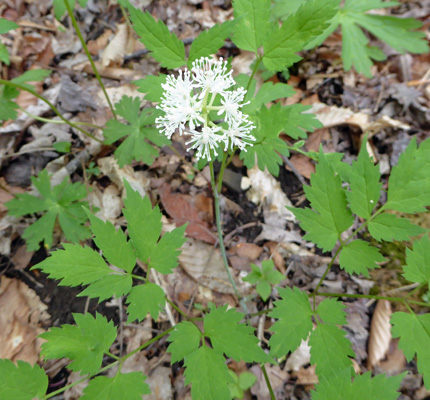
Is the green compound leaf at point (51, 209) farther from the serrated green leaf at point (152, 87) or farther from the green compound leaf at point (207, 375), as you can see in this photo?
the green compound leaf at point (207, 375)

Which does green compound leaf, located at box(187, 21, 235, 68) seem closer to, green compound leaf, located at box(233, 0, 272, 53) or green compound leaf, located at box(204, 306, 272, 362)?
green compound leaf, located at box(233, 0, 272, 53)

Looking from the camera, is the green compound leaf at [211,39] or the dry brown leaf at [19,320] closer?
the green compound leaf at [211,39]

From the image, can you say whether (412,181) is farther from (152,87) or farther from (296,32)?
(152,87)

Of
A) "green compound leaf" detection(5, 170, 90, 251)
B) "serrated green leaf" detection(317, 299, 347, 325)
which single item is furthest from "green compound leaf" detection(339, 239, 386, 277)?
"green compound leaf" detection(5, 170, 90, 251)

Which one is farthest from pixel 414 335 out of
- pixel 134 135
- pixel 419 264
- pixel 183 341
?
pixel 134 135

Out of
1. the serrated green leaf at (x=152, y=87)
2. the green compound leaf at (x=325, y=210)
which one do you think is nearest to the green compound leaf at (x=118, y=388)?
the green compound leaf at (x=325, y=210)

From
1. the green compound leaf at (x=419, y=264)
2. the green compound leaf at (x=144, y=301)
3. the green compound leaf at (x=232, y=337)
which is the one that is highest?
the green compound leaf at (x=144, y=301)
